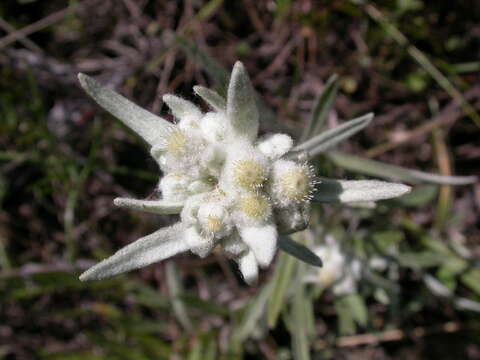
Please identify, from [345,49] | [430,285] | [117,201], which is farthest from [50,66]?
[430,285]

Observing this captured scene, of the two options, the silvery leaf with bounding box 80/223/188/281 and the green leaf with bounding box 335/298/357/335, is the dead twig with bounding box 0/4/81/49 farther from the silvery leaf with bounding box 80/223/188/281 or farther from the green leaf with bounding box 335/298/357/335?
the green leaf with bounding box 335/298/357/335

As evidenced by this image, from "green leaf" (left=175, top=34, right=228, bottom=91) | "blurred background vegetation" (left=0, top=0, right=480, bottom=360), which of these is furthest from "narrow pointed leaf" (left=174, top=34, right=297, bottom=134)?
"blurred background vegetation" (left=0, top=0, right=480, bottom=360)

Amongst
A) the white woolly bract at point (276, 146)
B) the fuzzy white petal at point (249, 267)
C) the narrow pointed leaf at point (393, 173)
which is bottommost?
the narrow pointed leaf at point (393, 173)

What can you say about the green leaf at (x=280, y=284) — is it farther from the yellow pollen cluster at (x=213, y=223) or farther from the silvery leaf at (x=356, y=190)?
the yellow pollen cluster at (x=213, y=223)

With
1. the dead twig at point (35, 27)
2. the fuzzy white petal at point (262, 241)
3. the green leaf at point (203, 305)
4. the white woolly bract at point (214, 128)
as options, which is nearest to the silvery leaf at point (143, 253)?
the fuzzy white petal at point (262, 241)

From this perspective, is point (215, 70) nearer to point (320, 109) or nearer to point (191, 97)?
point (320, 109)

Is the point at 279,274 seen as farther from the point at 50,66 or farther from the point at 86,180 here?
the point at 50,66

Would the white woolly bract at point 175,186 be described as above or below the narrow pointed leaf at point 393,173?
above
